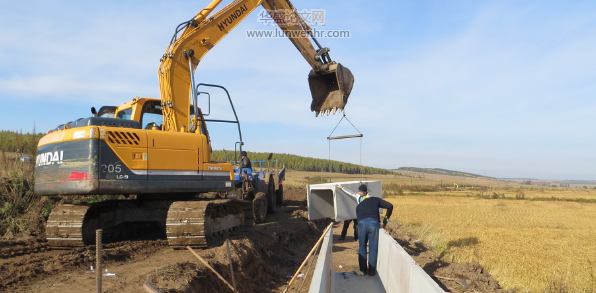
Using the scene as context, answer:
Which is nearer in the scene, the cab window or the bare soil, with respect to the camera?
the bare soil

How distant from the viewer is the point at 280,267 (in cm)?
902

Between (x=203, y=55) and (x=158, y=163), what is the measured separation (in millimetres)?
2720

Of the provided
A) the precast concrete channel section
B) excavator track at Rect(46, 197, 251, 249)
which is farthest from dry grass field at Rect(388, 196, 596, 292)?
excavator track at Rect(46, 197, 251, 249)

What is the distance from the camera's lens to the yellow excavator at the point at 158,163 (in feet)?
22.7

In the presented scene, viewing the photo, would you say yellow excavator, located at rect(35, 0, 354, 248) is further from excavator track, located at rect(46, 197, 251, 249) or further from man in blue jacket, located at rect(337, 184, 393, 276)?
man in blue jacket, located at rect(337, 184, 393, 276)

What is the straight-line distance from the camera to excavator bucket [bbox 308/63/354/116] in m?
9.95

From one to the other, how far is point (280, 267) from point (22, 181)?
669 cm

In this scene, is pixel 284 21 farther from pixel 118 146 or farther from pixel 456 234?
pixel 456 234

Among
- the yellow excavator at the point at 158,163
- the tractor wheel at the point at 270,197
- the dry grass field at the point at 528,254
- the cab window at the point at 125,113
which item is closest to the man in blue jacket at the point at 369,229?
the dry grass field at the point at 528,254

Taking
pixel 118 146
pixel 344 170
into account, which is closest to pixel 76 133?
pixel 118 146

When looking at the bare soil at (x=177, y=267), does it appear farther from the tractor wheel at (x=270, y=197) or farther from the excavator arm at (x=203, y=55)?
the tractor wheel at (x=270, y=197)

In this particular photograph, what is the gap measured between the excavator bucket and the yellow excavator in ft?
0.12

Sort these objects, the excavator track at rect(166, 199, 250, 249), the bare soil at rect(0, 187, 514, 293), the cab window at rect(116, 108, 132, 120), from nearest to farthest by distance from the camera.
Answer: the bare soil at rect(0, 187, 514, 293) → the excavator track at rect(166, 199, 250, 249) → the cab window at rect(116, 108, 132, 120)

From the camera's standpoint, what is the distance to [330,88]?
416 inches
